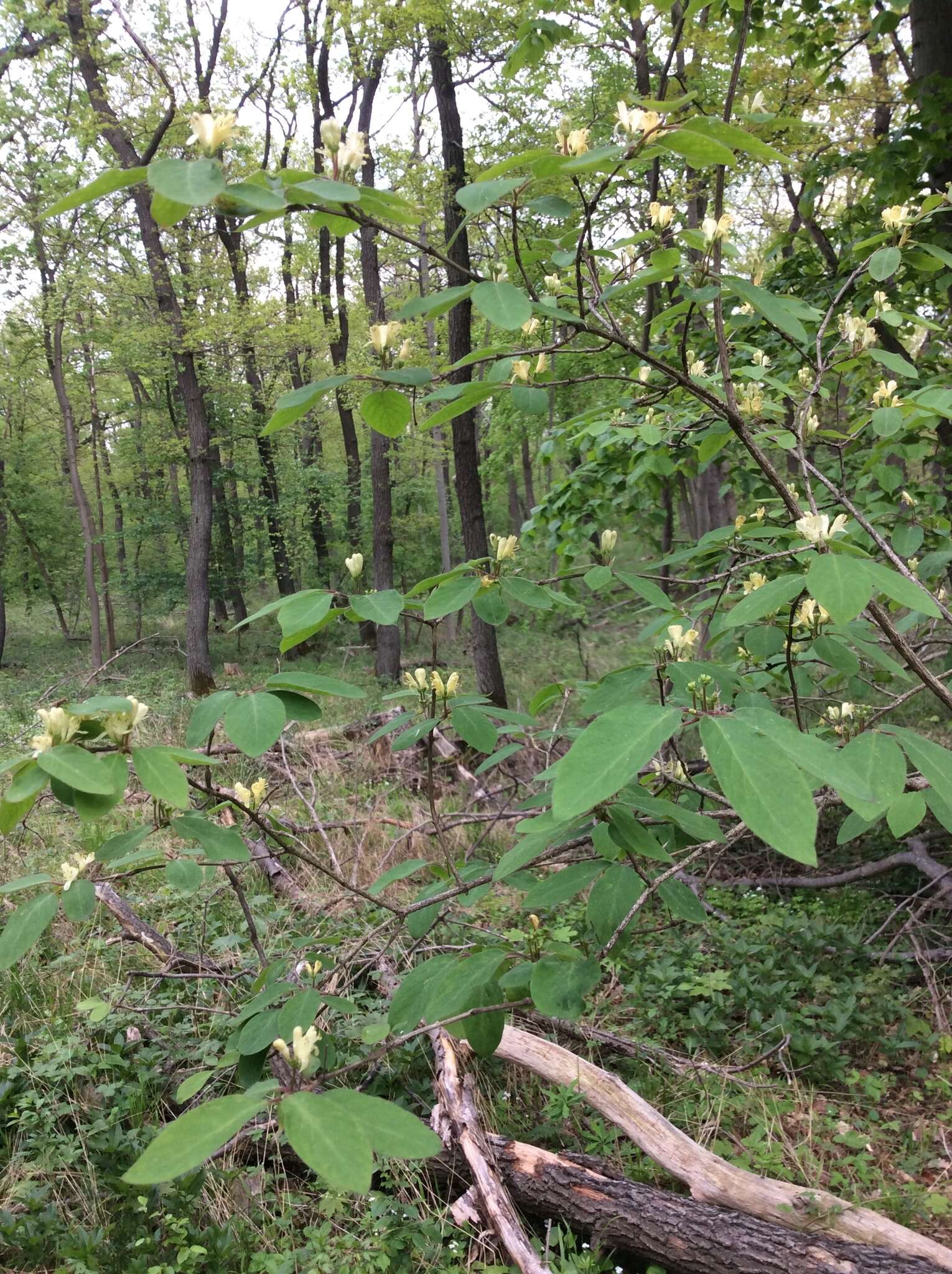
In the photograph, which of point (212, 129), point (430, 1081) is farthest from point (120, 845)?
point (430, 1081)

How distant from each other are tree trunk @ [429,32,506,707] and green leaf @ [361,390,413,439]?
17.7ft

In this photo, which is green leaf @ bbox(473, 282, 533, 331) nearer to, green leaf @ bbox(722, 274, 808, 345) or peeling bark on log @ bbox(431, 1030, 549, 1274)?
green leaf @ bbox(722, 274, 808, 345)

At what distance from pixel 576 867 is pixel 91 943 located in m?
3.48

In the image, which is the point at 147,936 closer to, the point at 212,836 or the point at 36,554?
the point at 212,836

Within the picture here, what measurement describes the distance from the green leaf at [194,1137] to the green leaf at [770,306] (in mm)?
1115

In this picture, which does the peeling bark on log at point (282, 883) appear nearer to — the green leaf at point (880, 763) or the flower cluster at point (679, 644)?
the flower cluster at point (679, 644)

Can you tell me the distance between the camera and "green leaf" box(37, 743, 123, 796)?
785 mm

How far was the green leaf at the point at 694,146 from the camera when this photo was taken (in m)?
0.90

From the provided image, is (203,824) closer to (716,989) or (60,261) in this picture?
(716,989)

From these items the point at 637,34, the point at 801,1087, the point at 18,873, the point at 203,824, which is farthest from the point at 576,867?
the point at 637,34

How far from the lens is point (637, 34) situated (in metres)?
6.61

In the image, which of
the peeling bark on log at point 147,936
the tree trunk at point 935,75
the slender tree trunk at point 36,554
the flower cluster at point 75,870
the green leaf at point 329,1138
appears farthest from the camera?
the slender tree trunk at point 36,554

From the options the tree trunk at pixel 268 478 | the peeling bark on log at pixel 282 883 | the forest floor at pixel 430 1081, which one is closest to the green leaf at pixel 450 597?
the forest floor at pixel 430 1081

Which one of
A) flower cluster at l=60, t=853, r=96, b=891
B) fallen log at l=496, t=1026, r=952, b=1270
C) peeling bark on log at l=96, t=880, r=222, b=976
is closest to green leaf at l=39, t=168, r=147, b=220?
flower cluster at l=60, t=853, r=96, b=891
